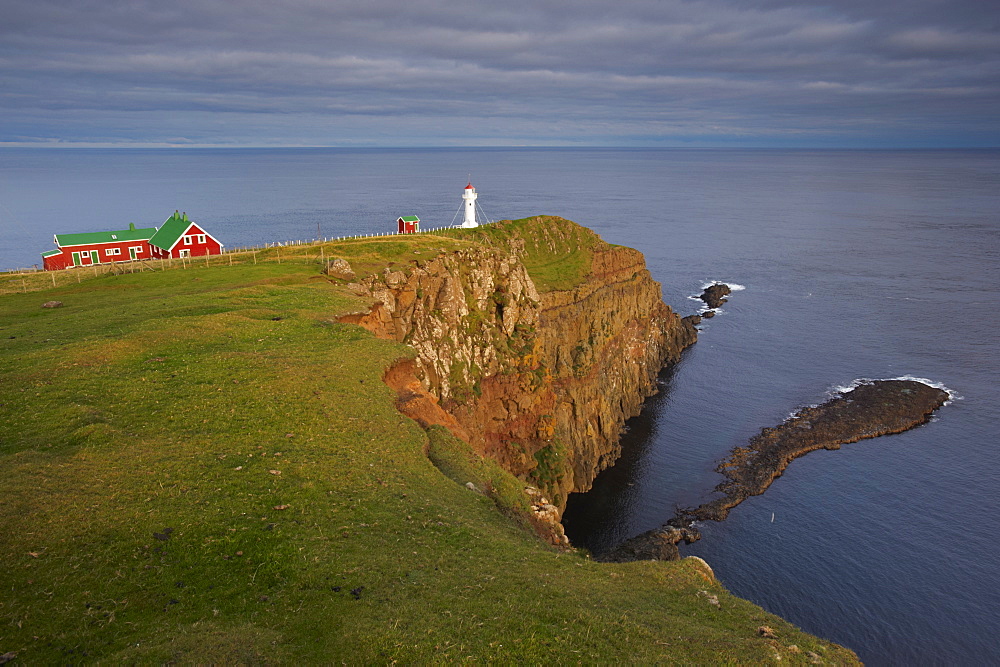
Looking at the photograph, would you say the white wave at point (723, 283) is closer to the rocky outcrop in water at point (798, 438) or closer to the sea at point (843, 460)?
the sea at point (843, 460)

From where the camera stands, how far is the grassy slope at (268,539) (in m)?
15.0

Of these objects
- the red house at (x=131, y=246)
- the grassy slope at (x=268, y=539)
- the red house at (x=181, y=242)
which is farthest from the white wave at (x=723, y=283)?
the grassy slope at (x=268, y=539)

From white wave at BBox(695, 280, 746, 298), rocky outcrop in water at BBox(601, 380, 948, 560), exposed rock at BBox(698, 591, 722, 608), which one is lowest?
rocky outcrop in water at BBox(601, 380, 948, 560)

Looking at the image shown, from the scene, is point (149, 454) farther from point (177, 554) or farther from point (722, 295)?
point (722, 295)

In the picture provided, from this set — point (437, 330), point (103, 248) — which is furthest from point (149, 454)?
point (103, 248)

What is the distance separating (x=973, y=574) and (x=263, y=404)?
5979cm

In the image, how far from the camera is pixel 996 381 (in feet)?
278

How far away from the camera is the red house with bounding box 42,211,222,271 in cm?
Result: 7600

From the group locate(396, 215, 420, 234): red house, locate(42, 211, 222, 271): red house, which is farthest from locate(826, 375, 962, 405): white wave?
locate(42, 211, 222, 271): red house

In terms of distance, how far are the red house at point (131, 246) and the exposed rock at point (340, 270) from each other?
34542 millimetres

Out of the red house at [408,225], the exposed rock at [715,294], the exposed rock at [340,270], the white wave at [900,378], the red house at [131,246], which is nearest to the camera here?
the exposed rock at [340,270]

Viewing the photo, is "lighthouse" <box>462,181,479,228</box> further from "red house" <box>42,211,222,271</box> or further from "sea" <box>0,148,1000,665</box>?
"sea" <box>0,148,1000,665</box>

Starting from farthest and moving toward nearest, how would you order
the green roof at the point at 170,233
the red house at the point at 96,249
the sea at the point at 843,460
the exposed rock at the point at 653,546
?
the green roof at the point at 170,233 → the red house at the point at 96,249 → the exposed rock at the point at 653,546 → the sea at the point at 843,460

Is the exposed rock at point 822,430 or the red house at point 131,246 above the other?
the red house at point 131,246
